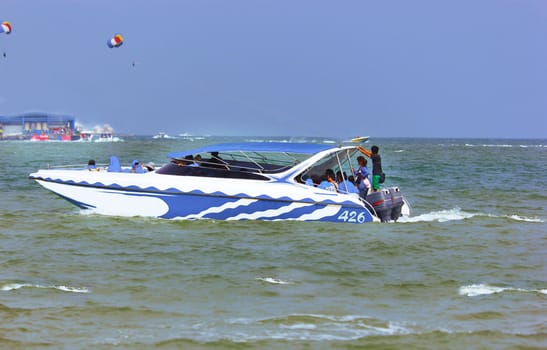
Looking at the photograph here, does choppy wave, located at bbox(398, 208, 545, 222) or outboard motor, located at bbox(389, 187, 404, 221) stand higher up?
outboard motor, located at bbox(389, 187, 404, 221)

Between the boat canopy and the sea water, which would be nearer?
the sea water

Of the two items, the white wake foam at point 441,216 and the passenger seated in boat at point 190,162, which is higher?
the passenger seated in boat at point 190,162

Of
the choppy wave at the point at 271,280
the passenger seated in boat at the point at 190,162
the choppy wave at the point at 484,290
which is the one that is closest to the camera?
the choppy wave at the point at 484,290

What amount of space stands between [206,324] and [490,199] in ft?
72.2

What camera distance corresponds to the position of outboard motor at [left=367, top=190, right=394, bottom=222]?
19.0 meters

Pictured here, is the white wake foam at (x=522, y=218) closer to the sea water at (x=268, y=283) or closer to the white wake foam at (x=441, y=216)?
the white wake foam at (x=441, y=216)

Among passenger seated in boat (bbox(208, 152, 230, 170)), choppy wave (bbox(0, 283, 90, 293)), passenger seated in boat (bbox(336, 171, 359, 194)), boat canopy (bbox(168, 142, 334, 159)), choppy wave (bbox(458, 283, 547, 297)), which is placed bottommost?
choppy wave (bbox(0, 283, 90, 293))

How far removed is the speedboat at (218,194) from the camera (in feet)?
60.1

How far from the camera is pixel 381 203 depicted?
62.3 feet

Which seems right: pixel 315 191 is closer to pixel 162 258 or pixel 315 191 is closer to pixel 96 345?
pixel 162 258

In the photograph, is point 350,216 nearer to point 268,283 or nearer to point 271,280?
point 271,280

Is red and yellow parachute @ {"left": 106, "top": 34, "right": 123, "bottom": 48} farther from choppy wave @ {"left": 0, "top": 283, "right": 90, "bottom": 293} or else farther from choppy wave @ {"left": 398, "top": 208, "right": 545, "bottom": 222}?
choppy wave @ {"left": 0, "top": 283, "right": 90, "bottom": 293}

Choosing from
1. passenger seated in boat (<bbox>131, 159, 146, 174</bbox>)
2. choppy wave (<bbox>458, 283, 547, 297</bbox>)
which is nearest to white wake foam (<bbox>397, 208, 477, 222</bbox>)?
passenger seated in boat (<bbox>131, 159, 146, 174</bbox>)

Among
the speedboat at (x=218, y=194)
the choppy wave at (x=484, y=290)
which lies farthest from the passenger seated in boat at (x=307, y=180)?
the choppy wave at (x=484, y=290)
